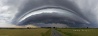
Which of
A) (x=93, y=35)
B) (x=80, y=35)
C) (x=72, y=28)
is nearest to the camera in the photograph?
(x=80, y=35)

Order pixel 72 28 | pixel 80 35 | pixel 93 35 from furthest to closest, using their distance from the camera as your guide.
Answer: pixel 72 28 → pixel 93 35 → pixel 80 35

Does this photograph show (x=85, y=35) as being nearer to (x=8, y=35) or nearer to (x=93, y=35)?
(x=93, y=35)

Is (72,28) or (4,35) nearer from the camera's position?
(4,35)

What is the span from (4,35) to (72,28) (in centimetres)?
554

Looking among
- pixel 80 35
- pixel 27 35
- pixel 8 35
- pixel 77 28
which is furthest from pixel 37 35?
pixel 77 28

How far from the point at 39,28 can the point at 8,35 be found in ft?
10.5

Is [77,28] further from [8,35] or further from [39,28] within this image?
[8,35]

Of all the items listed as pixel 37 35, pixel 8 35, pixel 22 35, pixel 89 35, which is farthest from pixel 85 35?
pixel 8 35

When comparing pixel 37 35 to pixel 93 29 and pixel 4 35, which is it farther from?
pixel 93 29

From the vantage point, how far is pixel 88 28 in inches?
611

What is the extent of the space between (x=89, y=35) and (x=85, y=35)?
408mm

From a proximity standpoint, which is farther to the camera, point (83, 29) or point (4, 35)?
point (83, 29)

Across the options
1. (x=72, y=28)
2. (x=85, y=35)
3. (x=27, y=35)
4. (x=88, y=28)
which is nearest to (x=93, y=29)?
(x=88, y=28)

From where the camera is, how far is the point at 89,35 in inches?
511
